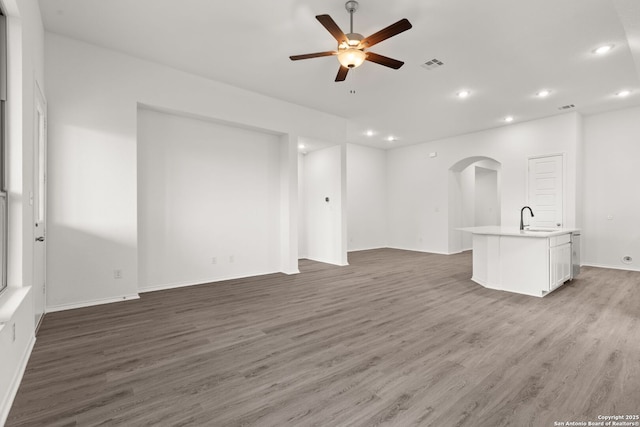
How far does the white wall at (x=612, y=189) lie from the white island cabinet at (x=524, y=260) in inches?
88.4

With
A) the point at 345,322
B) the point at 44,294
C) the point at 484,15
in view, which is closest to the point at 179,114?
the point at 44,294

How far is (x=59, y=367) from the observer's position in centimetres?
239

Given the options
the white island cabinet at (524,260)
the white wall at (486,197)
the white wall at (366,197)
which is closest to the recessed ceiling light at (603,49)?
the white island cabinet at (524,260)

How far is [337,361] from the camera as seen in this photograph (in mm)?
2488

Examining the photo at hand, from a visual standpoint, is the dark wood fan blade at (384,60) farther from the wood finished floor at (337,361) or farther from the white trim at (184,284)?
the white trim at (184,284)

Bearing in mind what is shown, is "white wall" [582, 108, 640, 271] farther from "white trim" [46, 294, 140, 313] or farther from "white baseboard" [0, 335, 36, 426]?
"white baseboard" [0, 335, 36, 426]

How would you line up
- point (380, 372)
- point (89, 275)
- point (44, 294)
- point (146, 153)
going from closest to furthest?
point (380, 372) → point (44, 294) → point (89, 275) → point (146, 153)

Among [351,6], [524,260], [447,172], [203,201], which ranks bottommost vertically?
[524,260]

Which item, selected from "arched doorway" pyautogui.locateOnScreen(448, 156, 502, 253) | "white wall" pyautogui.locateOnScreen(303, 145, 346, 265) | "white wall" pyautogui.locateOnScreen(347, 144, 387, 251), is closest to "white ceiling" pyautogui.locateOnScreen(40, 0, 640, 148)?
"white wall" pyautogui.locateOnScreen(303, 145, 346, 265)

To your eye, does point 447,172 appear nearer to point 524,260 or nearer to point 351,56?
point 524,260

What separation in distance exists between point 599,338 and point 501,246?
6.06 feet

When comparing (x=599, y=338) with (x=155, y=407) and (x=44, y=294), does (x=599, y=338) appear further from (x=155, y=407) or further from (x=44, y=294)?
(x=44, y=294)

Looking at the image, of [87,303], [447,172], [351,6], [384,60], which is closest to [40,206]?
[87,303]

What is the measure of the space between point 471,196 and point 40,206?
33.2 feet
